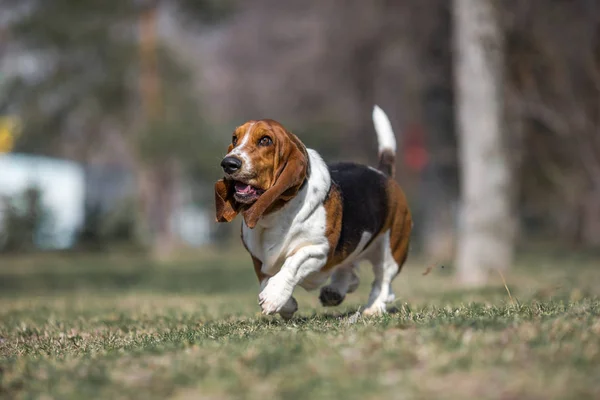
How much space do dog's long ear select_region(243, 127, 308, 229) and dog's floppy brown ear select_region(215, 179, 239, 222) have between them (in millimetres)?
150

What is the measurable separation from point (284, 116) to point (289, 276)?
3102 centimetres

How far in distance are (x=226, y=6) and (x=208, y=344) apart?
967 inches

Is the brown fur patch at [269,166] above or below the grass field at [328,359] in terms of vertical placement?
above

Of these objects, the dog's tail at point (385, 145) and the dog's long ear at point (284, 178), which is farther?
the dog's tail at point (385, 145)

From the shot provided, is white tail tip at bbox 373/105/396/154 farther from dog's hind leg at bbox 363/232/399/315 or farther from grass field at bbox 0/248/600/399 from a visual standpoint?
grass field at bbox 0/248/600/399

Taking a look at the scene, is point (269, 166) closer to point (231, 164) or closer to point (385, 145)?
point (231, 164)

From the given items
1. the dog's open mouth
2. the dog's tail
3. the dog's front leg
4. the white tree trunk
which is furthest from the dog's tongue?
the white tree trunk

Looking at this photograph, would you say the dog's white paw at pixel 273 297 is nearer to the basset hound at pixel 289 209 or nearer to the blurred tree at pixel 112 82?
the basset hound at pixel 289 209

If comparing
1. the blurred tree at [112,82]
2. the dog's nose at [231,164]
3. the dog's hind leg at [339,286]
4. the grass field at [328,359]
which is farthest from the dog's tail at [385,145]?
the blurred tree at [112,82]

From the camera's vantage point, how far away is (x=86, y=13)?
90.8 feet

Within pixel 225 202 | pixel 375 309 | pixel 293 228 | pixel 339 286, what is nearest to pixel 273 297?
pixel 293 228

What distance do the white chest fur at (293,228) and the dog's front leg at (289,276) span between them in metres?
0.06

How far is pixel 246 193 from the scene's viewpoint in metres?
5.64

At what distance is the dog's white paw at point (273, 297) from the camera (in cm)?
562
